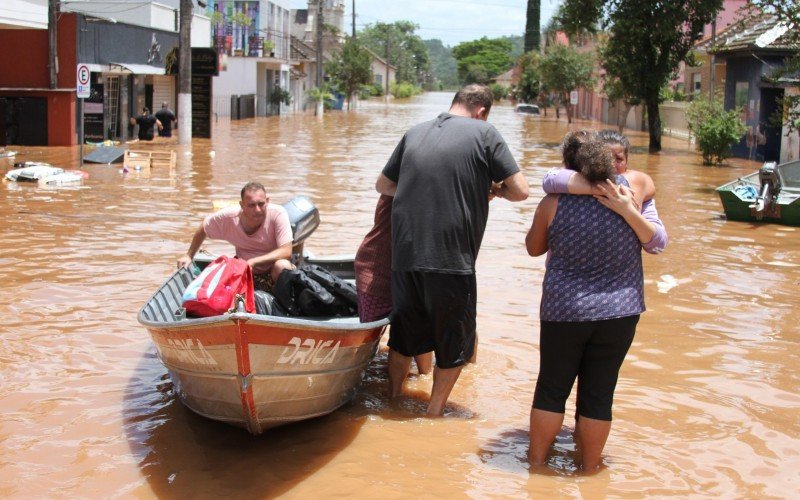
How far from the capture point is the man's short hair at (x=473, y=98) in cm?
642

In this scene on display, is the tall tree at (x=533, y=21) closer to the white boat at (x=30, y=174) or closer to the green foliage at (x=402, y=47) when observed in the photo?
the green foliage at (x=402, y=47)

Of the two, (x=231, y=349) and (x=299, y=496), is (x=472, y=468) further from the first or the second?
(x=231, y=349)

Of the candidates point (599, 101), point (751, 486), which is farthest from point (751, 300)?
point (599, 101)

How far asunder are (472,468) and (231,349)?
1589 millimetres

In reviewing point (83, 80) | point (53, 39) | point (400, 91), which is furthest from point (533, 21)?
point (83, 80)

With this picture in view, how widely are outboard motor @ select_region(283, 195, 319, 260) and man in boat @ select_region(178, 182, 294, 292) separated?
0.44 metres

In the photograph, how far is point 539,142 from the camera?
38594mm

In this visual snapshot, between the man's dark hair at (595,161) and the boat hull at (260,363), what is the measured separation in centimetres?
166

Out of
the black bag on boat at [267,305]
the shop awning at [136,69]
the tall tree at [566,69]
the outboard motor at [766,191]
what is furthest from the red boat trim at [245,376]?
the tall tree at [566,69]

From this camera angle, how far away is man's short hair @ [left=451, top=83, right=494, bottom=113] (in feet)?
21.1

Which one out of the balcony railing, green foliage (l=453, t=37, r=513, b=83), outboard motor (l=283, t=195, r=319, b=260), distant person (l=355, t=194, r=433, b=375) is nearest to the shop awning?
the balcony railing

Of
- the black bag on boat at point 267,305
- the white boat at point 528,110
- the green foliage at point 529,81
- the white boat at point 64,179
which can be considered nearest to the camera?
the black bag on boat at point 267,305

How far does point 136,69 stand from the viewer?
1267 inches

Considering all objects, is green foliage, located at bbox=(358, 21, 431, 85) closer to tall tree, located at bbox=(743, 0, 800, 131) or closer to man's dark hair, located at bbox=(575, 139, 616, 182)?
tall tree, located at bbox=(743, 0, 800, 131)
